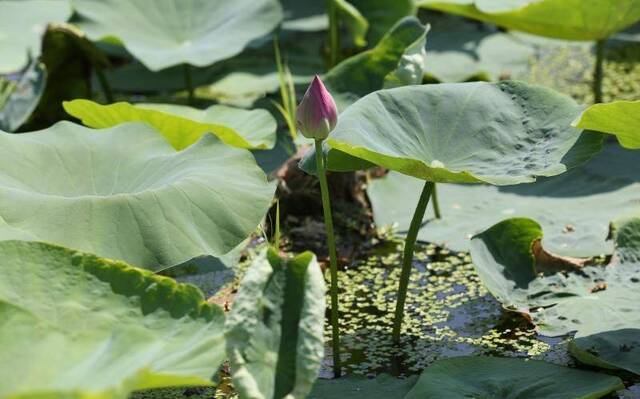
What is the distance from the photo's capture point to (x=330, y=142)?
6.31 ft

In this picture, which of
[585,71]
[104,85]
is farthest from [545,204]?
[104,85]

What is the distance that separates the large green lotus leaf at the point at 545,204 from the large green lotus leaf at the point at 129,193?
65cm

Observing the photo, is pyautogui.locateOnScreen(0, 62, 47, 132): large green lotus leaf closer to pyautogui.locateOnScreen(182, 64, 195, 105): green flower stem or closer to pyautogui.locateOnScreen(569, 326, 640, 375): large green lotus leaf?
pyautogui.locateOnScreen(182, 64, 195, 105): green flower stem

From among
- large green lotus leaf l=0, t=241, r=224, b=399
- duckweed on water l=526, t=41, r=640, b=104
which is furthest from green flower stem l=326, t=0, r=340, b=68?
large green lotus leaf l=0, t=241, r=224, b=399

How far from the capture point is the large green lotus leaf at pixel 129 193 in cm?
202

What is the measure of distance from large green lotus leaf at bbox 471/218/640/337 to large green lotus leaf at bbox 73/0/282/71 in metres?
1.27

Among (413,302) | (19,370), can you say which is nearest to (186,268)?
(413,302)

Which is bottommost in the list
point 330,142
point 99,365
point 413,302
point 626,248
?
point 413,302

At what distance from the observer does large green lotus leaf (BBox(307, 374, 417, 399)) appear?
6.42ft

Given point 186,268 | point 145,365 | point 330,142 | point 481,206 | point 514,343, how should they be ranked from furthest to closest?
point 481,206 < point 186,268 < point 514,343 < point 330,142 < point 145,365

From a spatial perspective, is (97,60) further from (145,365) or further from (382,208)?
(145,365)

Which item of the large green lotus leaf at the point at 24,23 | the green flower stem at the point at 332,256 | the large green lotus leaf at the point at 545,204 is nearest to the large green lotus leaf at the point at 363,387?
the green flower stem at the point at 332,256

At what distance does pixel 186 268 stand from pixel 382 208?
552 mm

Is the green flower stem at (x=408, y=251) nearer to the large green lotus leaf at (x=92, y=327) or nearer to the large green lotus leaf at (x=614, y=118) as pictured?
the large green lotus leaf at (x=614, y=118)
